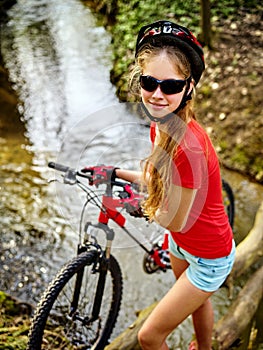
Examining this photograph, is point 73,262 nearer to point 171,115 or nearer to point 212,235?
point 212,235

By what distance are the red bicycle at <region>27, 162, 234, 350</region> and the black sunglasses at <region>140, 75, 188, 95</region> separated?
2.72 ft

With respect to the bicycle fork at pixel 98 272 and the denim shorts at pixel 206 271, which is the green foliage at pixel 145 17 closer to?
the bicycle fork at pixel 98 272

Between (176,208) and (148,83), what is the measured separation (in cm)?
67

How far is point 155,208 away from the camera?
8.63 feet

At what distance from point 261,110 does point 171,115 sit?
15.7ft

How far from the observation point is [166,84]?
7.79 ft

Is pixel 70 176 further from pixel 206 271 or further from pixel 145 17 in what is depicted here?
pixel 145 17

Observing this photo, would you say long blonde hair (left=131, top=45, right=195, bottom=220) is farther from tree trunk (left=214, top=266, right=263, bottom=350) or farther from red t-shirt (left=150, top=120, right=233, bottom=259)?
tree trunk (left=214, top=266, right=263, bottom=350)

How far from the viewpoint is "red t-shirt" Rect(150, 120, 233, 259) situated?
92.8 inches

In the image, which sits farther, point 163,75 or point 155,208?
point 155,208

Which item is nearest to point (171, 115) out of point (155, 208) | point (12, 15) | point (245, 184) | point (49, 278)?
point (155, 208)

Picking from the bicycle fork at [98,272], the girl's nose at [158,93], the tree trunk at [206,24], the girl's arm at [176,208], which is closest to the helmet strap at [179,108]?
the girl's nose at [158,93]

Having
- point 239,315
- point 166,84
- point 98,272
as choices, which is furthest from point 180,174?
point 239,315

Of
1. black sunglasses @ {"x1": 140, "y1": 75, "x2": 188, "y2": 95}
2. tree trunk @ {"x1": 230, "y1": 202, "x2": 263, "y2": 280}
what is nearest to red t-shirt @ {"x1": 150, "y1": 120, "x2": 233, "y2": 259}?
black sunglasses @ {"x1": 140, "y1": 75, "x2": 188, "y2": 95}
